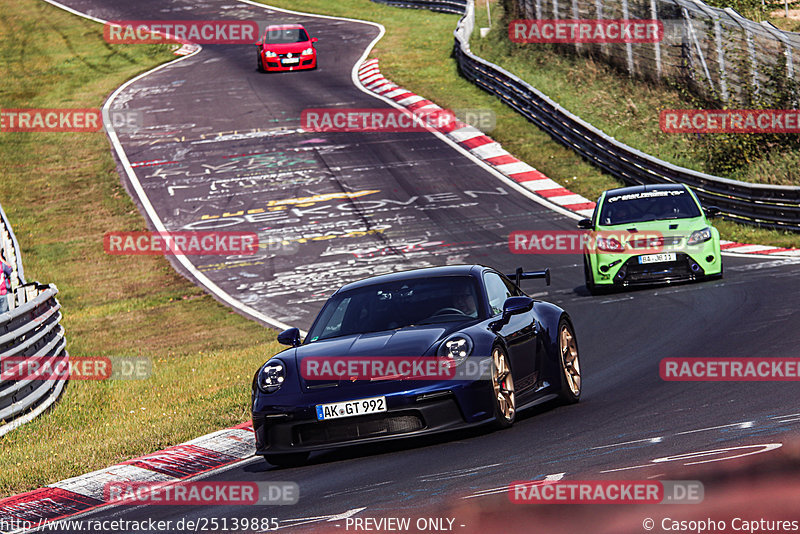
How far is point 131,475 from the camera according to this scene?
29.1 feet

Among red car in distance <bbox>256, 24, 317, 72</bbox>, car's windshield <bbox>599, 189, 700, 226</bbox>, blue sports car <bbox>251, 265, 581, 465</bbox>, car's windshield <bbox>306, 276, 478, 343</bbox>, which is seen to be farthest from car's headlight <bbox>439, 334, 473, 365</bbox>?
red car in distance <bbox>256, 24, 317, 72</bbox>

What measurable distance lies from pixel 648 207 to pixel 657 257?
140 centimetres

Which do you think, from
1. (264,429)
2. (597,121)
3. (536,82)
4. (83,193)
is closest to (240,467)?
(264,429)

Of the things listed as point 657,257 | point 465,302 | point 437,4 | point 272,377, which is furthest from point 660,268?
point 437,4

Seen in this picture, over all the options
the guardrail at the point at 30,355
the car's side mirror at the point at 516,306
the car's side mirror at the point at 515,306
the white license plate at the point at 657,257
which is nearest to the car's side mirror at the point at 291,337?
the car's side mirror at the point at 515,306

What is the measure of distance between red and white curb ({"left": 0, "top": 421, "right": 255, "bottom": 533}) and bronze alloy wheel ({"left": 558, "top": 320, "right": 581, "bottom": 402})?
2626 mm

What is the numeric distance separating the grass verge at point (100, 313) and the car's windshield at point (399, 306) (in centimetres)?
186

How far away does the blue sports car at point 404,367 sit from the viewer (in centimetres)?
791

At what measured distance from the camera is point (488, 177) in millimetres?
27422

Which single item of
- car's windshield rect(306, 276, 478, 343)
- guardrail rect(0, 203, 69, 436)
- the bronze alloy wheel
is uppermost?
car's windshield rect(306, 276, 478, 343)

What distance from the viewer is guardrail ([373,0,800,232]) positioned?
2062 centimetres

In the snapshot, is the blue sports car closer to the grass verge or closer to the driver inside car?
the driver inside car

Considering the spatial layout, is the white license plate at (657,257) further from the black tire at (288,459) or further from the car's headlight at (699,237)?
the black tire at (288,459)

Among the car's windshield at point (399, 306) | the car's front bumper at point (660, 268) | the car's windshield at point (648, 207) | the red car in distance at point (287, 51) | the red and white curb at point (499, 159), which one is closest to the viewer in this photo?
the car's windshield at point (399, 306)
